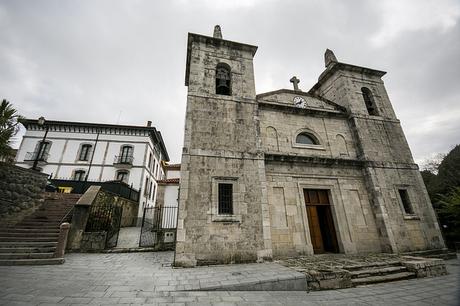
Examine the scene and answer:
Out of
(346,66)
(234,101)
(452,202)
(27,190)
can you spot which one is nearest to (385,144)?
(452,202)

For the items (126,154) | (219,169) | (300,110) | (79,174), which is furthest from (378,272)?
(79,174)

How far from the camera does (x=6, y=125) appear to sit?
8281 mm

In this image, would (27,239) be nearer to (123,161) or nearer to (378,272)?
(378,272)

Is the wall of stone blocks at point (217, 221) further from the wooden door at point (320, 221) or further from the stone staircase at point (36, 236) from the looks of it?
the stone staircase at point (36, 236)

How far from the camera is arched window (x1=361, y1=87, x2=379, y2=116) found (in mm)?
12264

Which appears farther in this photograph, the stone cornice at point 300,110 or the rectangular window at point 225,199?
the stone cornice at point 300,110

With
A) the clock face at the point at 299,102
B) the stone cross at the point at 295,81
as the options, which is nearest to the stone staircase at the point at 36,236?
the clock face at the point at 299,102

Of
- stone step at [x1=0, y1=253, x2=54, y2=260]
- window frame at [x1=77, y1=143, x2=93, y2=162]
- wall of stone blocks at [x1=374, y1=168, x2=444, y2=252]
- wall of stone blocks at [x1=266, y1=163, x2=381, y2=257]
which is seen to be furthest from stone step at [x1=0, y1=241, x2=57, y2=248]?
wall of stone blocks at [x1=374, y1=168, x2=444, y2=252]

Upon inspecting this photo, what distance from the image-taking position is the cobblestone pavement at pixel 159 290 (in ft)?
12.7

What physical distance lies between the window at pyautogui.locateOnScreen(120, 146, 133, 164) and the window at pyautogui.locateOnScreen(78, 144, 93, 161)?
3.24 metres

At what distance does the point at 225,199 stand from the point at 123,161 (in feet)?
52.0

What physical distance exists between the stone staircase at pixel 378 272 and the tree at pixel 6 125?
45.3 ft

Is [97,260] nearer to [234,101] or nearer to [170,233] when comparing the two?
[170,233]

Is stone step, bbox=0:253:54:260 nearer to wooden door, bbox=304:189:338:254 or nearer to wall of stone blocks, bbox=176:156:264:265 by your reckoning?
wall of stone blocks, bbox=176:156:264:265
